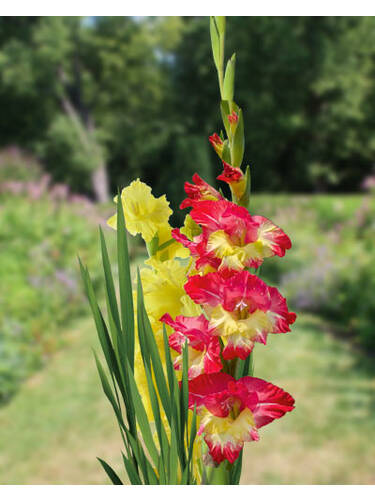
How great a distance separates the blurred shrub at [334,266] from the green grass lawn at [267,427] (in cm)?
39

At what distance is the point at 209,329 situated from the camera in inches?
20.6

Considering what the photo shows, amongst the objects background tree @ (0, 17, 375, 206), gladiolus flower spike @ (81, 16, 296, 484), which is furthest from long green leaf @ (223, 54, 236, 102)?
background tree @ (0, 17, 375, 206)

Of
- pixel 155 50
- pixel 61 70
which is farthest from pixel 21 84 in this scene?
pixel 155 50

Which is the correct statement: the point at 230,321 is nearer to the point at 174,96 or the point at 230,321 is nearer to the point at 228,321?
the point at 228,321

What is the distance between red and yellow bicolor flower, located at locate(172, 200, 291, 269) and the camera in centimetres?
53

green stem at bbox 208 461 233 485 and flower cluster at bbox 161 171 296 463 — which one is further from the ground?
flower cluster at bbox 161 171 296 463

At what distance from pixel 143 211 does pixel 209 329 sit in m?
0.18

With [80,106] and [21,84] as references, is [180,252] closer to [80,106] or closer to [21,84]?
[21,84]

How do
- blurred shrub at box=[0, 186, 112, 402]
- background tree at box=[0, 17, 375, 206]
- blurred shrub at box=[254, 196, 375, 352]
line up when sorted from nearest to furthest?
blurred shrub at box=[0, 186, 112, 402]
blurred shrub at box=[254, 196, 375, 352]
background tree at box=[0, 17, 375, 206]

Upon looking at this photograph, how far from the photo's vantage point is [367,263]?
4207 mm

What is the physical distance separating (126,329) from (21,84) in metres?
11.5

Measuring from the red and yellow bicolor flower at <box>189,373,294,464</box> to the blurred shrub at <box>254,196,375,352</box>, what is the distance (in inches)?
142

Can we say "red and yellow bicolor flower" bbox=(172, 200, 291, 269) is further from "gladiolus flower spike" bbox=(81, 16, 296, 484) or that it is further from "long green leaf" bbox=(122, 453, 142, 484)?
"long green leaf" bbox=(122, 453, 142, 484)

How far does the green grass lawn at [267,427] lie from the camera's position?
2641mm
